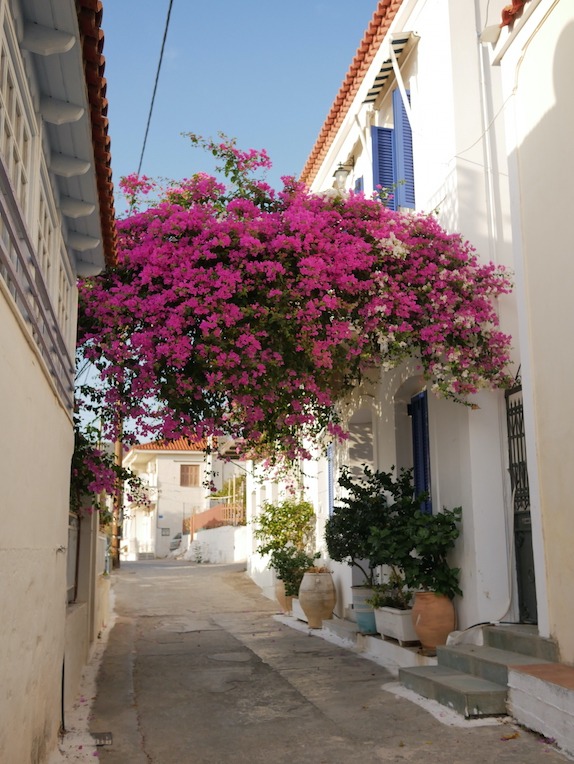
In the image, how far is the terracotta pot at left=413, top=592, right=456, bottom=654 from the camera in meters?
8.41

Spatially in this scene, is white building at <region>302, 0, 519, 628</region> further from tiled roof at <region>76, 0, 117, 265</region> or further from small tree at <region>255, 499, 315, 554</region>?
tiled roof at <region>76, 0, 117, 265</region>

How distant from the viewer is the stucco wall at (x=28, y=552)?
12.6ft

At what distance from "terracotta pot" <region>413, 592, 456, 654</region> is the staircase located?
630 millimetres

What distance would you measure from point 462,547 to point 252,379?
2.95 metres

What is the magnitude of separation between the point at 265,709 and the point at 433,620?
2.17m

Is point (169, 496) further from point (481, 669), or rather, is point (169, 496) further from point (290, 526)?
point (481, 669)

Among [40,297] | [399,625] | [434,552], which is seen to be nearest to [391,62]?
[434,552]

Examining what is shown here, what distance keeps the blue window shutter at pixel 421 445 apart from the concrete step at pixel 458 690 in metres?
2.68

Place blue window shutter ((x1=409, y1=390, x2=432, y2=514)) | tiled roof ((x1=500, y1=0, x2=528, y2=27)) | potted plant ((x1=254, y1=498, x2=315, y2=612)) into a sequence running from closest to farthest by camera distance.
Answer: tiled roof ((x1=500, y1=0, x2=528, y2=27)) < blue window shutter ((x1=409, y1=390, x2=432, y2=514)) < potted plant ((x1=254, y1=498, x2=315, y2=612))

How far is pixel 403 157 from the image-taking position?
1060cm

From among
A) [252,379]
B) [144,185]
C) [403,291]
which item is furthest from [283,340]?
[144,185]

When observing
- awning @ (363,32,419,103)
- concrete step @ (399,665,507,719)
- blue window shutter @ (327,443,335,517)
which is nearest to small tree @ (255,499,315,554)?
blue window shutter @ (327,443,335,517)

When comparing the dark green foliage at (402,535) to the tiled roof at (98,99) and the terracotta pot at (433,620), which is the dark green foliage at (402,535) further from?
the tiled roof at (98,99)

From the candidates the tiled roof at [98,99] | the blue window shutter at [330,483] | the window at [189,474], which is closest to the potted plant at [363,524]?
the blue window shutter at [330,483]
